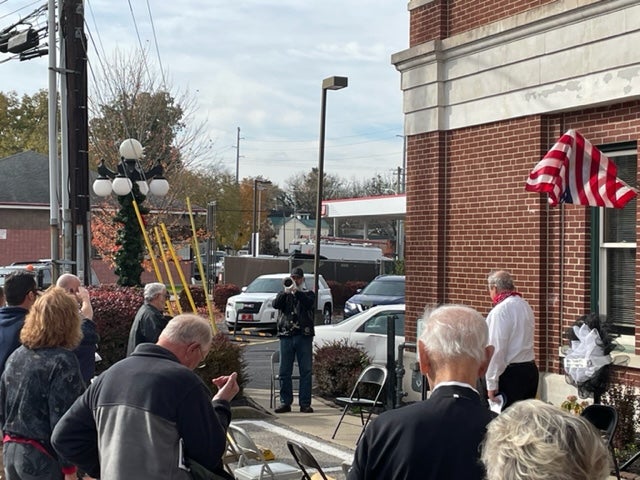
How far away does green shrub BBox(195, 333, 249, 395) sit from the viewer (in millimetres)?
11609

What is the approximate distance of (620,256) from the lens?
9.30 meters

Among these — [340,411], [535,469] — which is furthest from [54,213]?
[535,469]

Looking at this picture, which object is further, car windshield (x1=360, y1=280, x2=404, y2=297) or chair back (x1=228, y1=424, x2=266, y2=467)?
car windshield (x1=360, y1=280, x2=404, y2=297)

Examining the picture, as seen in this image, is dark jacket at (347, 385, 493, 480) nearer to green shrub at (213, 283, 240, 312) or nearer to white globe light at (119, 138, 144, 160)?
white globe light at (119, 138, 144, 160)

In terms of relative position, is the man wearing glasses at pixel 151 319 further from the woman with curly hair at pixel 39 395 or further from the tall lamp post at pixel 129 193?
the tall lamp post at pixel 129 193

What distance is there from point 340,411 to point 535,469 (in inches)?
382

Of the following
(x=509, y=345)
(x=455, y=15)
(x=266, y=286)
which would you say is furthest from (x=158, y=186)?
(x=266, y=286)

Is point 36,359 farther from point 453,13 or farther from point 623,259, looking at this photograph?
point 453,13

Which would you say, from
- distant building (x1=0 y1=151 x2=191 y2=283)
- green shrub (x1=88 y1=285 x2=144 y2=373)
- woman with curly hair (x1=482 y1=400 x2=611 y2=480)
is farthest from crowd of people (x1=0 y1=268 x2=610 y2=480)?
distant building (x1=0 y1=151 x2=191 y2=283)

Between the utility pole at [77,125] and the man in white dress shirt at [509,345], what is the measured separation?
8417mm

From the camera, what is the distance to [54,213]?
14.8 metres

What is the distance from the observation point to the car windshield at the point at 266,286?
2595 cm

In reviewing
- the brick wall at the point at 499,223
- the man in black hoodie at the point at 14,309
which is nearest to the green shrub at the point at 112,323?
the brick wall at the point at 499,223

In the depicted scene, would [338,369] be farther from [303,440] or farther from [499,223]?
[499,223]
